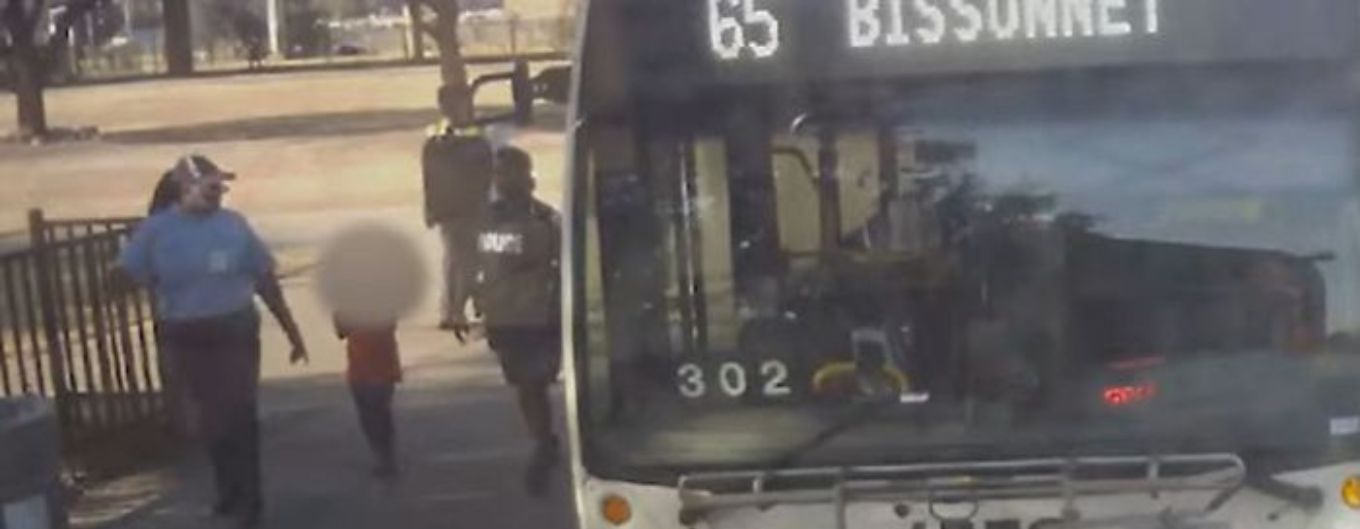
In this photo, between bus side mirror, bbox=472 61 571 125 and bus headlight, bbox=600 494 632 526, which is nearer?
bus headlight, bbox=600 494 632 526

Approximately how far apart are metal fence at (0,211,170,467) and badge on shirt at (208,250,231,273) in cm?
209

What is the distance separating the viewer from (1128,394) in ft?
23.0

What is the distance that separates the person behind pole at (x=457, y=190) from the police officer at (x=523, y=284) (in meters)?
3.18

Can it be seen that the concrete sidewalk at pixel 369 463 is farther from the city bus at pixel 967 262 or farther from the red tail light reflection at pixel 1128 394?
the red tail light reflection at pixel 1128 394

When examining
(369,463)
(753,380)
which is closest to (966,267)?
(753,380)

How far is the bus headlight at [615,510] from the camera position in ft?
23.9

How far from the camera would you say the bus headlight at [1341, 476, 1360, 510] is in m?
6.84

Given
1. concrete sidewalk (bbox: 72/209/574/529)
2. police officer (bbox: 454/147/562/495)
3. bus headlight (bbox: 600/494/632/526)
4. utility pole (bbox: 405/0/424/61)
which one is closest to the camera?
bus headlight (bbox: 600/494/632/526)

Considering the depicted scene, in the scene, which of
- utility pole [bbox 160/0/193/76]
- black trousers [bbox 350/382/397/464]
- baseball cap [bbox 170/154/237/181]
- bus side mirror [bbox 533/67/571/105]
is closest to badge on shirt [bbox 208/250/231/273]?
baseball cap [bbox 170/154/237/181]

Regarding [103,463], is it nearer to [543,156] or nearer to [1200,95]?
[543,156]

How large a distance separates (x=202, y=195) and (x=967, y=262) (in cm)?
468

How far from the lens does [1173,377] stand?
6996mm

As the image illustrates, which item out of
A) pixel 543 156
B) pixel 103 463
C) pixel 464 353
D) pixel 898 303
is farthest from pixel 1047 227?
pixel 543 156

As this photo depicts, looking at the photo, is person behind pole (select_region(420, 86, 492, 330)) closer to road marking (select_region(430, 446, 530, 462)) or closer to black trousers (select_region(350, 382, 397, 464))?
road marking (select_region(430, 446, 530, 462))
